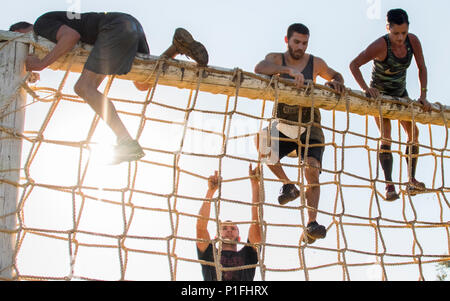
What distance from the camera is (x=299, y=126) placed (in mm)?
4512

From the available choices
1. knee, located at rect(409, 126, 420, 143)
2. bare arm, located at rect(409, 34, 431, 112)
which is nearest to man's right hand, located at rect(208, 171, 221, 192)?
knee, located at rect(409, 126, 420, 143)

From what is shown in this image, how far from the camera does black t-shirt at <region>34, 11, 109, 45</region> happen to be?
3.96 metres

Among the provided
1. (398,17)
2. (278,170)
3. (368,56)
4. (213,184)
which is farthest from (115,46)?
(398,17)

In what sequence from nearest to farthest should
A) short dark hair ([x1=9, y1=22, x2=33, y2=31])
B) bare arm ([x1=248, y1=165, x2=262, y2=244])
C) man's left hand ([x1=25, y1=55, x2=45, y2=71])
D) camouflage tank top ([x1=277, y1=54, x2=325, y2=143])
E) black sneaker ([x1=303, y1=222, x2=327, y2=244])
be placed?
man's left hand ([x1=25, y1=55, x2=45, y2=71])
short dark hair ([x1=9, y1=22, x2=33, y2=31])
black sneaker ([x1=303, y1=222, x2=327, y2=244])
bare arm ([x1=248, y1=165, x2=262, y2=244])
camouflage tank top ([x1=277, y1=54, x2=325, y2=143])

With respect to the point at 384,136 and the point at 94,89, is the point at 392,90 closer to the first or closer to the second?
the point at 384,136

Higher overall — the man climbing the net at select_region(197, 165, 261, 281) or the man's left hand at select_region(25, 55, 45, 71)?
the man's left hand at select_region(25, 55, 45, 71)

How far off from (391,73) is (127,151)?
255cm

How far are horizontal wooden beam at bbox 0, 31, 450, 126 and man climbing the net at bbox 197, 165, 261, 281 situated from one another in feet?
1.85

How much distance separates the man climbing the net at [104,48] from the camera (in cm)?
381

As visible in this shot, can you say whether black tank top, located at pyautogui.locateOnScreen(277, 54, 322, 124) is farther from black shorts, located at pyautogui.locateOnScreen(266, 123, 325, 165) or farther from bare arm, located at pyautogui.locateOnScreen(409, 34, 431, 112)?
bare arm, located at pyautogui.locateOnScreen(409, 34, 431, 112)

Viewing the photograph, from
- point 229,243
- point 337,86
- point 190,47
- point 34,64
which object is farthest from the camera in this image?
point 337,86

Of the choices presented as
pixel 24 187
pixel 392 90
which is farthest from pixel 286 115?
pixel 24 187

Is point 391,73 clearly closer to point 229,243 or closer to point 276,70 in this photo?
point 276,70

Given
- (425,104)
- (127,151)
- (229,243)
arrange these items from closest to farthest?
(127,151) < (229,243) < (425,104)
